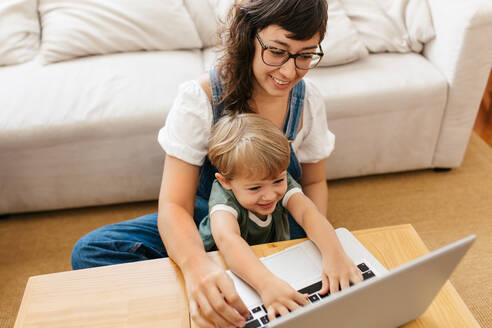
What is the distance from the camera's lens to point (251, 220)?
934 mm

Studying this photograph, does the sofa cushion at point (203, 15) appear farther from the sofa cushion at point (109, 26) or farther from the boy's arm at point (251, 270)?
the boy's arm at point (251, 270)

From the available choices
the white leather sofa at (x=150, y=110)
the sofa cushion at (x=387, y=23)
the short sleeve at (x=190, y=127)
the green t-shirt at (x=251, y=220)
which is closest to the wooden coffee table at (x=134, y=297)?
the green t-shirt at (x=251, y=220)

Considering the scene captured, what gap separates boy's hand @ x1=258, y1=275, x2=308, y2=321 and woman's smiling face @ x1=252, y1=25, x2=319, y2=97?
45 centimetres

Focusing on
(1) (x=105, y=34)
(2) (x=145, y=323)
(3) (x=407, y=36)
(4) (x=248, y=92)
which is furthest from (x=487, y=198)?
(1) (x=105, y=34)

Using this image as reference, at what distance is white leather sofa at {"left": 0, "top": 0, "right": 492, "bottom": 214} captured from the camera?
1420 millimetres

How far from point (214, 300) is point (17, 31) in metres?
1.57

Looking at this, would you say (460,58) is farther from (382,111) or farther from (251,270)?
(251,270)

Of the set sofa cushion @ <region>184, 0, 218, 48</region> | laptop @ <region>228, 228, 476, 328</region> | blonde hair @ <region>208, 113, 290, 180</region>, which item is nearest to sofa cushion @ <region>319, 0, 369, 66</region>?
sofa cushion @ <region>184, 0, 218, 48</region>

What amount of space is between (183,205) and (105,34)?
3.41 ft

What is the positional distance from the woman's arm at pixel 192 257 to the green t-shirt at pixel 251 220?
65 mm

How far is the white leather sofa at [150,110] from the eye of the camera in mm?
1420

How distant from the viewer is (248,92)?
98 cm

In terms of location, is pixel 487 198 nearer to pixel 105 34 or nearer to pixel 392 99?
pixel 392 99

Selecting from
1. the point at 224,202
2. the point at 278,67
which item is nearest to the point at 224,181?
the point at 224,202
